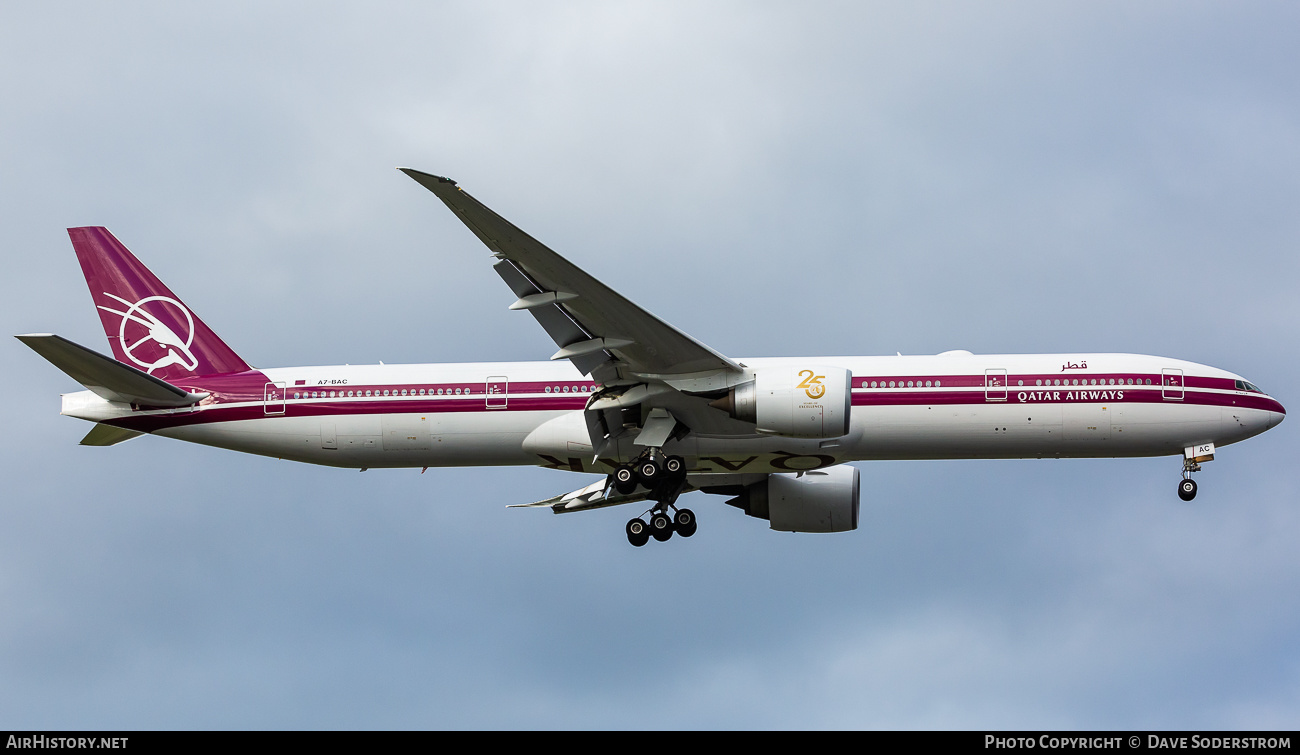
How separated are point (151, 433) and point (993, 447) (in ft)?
68.0

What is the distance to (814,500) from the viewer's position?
119ft

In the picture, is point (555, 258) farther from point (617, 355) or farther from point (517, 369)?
point (517, 369)

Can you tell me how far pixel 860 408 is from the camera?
31.1 metres

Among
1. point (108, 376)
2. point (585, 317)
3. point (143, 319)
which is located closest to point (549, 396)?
point (585, 317)

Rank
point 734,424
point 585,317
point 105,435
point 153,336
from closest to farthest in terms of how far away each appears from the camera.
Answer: point 585,317
point 734,424
point 105,435
point 153,336

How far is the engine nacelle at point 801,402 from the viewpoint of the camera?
95.8 ft

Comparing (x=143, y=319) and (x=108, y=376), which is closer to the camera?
(x=108, y=376)

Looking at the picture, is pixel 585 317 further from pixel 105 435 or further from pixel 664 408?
pixel 105 435

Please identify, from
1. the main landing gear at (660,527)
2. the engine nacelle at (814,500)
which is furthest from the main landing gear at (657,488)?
the engine nacelle at (814,500)

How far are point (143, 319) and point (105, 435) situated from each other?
366 cm

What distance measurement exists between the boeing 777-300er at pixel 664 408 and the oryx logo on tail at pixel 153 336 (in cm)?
51

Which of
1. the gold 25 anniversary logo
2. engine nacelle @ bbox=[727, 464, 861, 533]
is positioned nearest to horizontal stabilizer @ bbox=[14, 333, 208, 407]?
the gold 25 anniversary logo
